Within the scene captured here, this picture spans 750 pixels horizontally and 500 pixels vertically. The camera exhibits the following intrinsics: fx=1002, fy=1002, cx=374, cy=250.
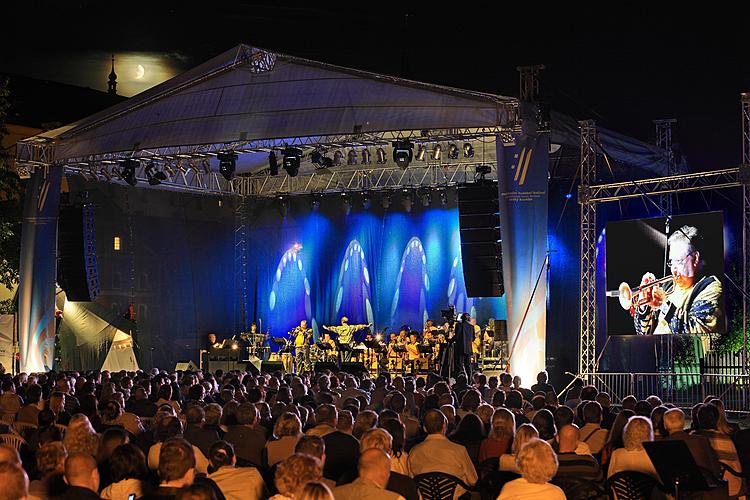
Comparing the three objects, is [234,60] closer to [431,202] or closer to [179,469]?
[431,202]

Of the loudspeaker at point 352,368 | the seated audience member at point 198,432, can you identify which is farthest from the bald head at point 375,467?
the loudspeaker at point 352,368

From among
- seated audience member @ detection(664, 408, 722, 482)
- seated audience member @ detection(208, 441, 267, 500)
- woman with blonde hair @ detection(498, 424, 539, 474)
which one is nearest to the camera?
seated audience member @ detection(208, 441, 267, 500)

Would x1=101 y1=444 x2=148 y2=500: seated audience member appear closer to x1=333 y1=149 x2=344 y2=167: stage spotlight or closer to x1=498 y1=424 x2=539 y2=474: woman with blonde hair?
x1=498 y1=424 x2=539 y2=474: woman with blonde hair

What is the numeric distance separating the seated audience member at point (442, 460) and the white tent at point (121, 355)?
19.7m

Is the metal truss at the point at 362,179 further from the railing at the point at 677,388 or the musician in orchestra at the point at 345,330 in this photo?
the railing at the point at 677,388

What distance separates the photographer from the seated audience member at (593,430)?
349 inches

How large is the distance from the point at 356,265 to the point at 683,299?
38.5 ft

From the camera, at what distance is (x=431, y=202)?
2755cm

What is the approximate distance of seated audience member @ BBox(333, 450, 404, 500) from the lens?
5352 mm

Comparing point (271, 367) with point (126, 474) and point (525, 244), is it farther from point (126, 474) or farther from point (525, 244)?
point (126, 474)

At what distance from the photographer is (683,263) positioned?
1903 cm

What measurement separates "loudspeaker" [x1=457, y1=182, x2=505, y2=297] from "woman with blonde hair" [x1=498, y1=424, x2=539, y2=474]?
462 inches

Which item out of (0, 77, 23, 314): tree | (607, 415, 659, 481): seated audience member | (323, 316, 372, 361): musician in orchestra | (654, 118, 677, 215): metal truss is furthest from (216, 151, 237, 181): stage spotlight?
(607, 415, 659, 481): seated audience member

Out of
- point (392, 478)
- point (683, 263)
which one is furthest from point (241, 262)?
point (392, 478)
